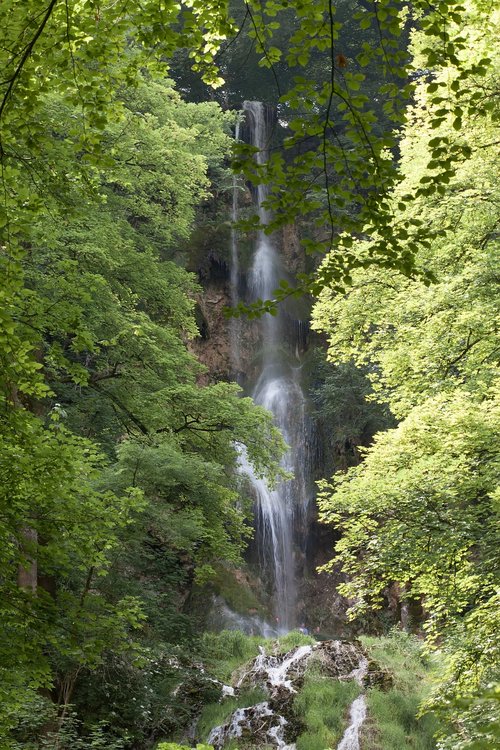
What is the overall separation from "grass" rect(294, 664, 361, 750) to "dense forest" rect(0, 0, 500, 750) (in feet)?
0.16

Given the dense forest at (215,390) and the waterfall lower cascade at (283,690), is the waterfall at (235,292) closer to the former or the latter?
the dense forest at (215,390)

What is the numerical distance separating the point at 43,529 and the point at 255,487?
1626cm

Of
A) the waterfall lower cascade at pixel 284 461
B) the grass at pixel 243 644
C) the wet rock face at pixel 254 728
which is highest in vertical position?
the waterfall lower cascade at pixel 284 461

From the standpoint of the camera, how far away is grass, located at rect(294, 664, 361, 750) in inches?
440

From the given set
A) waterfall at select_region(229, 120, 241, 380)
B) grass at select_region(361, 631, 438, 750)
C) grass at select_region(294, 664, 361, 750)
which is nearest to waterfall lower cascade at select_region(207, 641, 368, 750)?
grass at select_region(294, 664, 361, 750)

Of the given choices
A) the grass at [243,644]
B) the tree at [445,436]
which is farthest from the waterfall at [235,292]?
the tree at [445,436]

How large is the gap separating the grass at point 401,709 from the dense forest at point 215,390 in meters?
0.05

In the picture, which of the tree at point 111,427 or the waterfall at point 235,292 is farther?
the waterfall at point 235,292

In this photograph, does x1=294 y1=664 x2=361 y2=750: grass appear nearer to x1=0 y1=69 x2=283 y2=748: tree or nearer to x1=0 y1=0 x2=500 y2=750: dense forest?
x1=0 y1=0 x2=500 y2=750: dense forest

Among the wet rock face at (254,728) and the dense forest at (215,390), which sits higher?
the dense forest at (215,390)

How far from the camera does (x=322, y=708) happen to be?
11.8 meters

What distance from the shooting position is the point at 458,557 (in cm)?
807

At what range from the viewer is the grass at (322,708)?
11.2 meters

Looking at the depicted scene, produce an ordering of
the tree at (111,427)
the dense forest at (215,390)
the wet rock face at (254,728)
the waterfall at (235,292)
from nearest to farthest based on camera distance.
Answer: the dense forest at (215,390), the tree at (111,427), the wet rock face at (254,728), the waterfall at (235,292)
